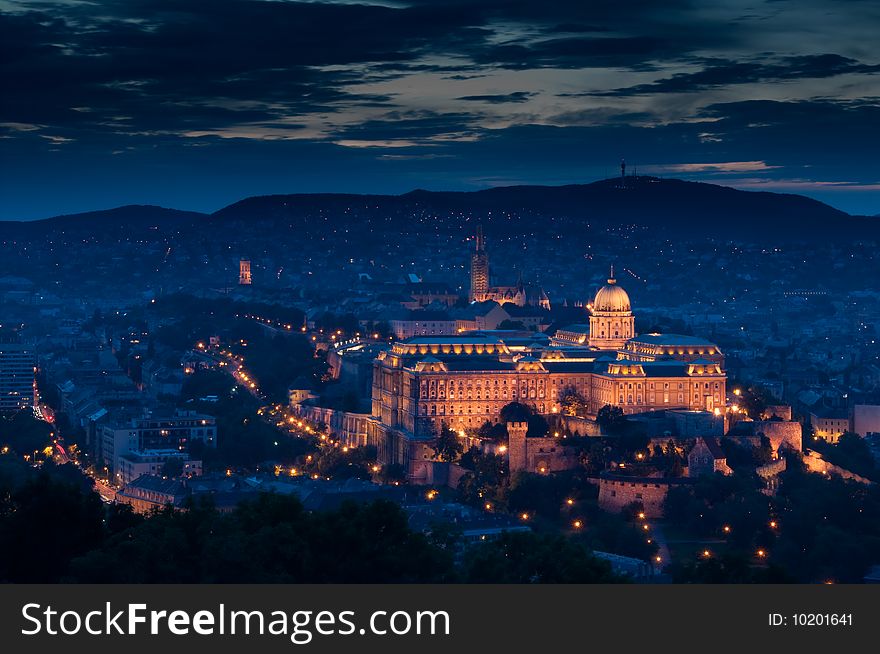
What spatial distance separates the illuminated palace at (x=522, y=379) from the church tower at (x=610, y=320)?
315cm

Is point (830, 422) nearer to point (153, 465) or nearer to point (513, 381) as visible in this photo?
point (513, 381)

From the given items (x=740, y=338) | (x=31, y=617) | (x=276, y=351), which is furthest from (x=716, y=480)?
(x=740, y=338)

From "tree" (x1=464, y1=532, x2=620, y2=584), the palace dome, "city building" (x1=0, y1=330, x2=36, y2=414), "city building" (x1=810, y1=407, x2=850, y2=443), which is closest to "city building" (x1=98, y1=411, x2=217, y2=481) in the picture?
the palace dome

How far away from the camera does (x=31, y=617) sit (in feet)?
79.3

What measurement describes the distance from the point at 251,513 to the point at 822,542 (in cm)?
2061

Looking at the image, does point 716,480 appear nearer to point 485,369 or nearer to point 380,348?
point 485,369

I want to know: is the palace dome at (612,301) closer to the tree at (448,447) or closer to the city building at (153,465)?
the tree at (448,447)

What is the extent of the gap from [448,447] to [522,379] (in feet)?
18.1

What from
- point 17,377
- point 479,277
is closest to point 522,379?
point 17,377

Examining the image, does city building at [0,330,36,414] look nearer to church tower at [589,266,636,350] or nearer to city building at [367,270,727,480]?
city building at [367,270,727,480]

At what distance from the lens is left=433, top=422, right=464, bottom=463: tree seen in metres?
68.3

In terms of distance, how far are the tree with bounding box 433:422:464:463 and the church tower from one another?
15.2m

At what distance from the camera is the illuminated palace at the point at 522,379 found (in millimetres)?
70438

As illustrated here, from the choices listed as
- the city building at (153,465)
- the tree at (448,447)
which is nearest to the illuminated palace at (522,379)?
the tree at (448,447)
